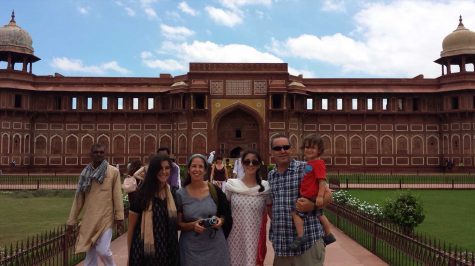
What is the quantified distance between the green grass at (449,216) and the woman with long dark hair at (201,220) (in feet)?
19.3

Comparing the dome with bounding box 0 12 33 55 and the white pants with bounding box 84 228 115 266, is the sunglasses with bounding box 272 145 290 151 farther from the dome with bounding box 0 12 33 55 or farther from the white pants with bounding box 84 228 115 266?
the dome with bounding box 0 12 33 55

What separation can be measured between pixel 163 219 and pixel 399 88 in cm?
3266

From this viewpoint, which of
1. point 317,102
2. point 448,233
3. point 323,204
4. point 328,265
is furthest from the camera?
point 317,102

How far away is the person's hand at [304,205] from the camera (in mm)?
3639

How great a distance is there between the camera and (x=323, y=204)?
3.68m

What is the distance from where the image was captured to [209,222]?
3805 millimetres

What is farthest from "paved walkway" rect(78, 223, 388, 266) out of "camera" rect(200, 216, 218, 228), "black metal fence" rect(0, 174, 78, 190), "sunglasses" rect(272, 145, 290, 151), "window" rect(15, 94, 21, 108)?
"window" rect(15, 94, 21, 108)

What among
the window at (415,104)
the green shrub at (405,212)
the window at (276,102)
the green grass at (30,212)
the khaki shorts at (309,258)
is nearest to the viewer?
the khaki shorts at (309,258)

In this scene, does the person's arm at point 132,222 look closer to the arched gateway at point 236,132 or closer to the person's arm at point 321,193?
the person's arm at point 321,193

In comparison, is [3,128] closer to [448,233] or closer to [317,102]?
[317,102]

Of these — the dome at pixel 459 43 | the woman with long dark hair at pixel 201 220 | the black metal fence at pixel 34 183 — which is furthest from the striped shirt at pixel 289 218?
the dome at pixel 459 43

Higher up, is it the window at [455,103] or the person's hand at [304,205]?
the window at [455,103]

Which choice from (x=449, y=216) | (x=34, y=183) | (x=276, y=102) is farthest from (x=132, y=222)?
(x=276, y=102)

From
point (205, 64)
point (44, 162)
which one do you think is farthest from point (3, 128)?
point (205, 64)
